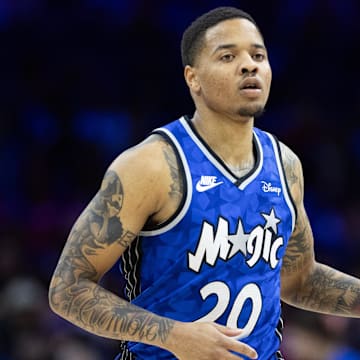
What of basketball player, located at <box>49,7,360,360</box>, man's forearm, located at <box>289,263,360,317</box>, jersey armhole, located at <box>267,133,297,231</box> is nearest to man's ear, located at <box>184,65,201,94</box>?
basketball player, located at <box>49,7,360,360</box>

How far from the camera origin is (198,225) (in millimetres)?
3961

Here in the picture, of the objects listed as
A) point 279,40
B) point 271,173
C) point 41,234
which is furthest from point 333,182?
point 271,173

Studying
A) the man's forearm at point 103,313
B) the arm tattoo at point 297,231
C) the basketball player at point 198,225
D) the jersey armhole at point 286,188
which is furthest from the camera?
the arm tattoo at point 297,231

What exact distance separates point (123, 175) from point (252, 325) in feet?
2.79

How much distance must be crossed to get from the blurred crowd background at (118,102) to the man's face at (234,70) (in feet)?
16.1

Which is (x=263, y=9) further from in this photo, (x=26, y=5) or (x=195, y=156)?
(x=195, y=156)

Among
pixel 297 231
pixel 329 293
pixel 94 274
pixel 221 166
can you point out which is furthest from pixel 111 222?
pixel 329 293

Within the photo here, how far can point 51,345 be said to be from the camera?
26.2 ft

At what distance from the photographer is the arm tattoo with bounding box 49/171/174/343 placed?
380cm

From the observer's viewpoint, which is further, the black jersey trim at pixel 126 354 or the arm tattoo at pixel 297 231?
the arm tattoo at pixel 297 231

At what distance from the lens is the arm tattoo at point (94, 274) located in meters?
3.80

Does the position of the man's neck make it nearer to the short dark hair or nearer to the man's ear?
the man's ear

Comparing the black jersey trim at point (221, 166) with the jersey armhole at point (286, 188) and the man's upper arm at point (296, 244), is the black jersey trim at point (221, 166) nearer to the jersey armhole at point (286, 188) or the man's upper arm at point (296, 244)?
the jersey armhole at point (286, 188)

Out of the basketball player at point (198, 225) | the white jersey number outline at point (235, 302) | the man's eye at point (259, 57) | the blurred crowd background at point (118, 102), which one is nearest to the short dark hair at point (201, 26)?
the basketball player at point (198, 225)
